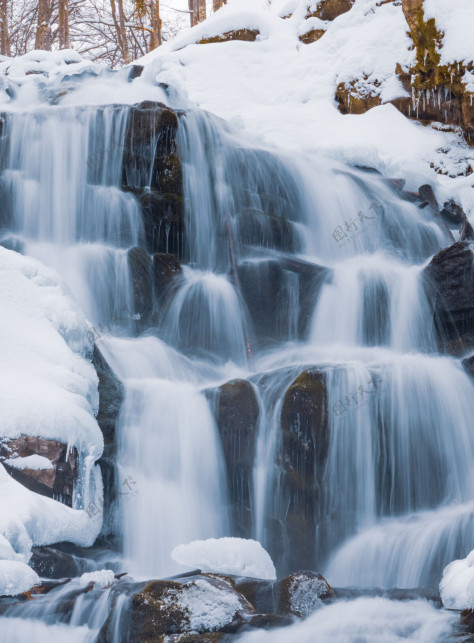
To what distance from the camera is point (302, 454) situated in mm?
4961

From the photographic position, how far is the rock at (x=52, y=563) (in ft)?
12.3

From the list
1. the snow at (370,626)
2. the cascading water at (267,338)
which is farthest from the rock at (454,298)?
the snow at (370,626)

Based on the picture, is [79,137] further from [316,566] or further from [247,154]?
[316,566]

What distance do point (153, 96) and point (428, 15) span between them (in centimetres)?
381

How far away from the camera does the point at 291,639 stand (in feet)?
9.74

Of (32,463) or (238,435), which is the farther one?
(238,435)

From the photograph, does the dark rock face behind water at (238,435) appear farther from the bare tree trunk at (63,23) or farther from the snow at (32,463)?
the bare tree trunk at (63,23)

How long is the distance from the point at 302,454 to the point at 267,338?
1693 millimetres

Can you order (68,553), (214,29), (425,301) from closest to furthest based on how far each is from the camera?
1. (68,553)
2. (425,301)
3. (214,29)

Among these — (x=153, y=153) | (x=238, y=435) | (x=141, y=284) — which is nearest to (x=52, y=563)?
(x=238, y=435)

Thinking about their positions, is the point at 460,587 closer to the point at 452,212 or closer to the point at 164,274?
the point at 164,274

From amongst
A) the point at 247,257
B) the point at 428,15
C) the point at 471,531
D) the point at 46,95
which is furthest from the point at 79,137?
the point at 471,531

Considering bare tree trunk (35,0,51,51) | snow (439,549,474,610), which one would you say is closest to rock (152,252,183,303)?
snow (439,549,474,610)

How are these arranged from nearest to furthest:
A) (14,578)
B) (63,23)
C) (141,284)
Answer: (14,578) < (141,284) < (63,23)
